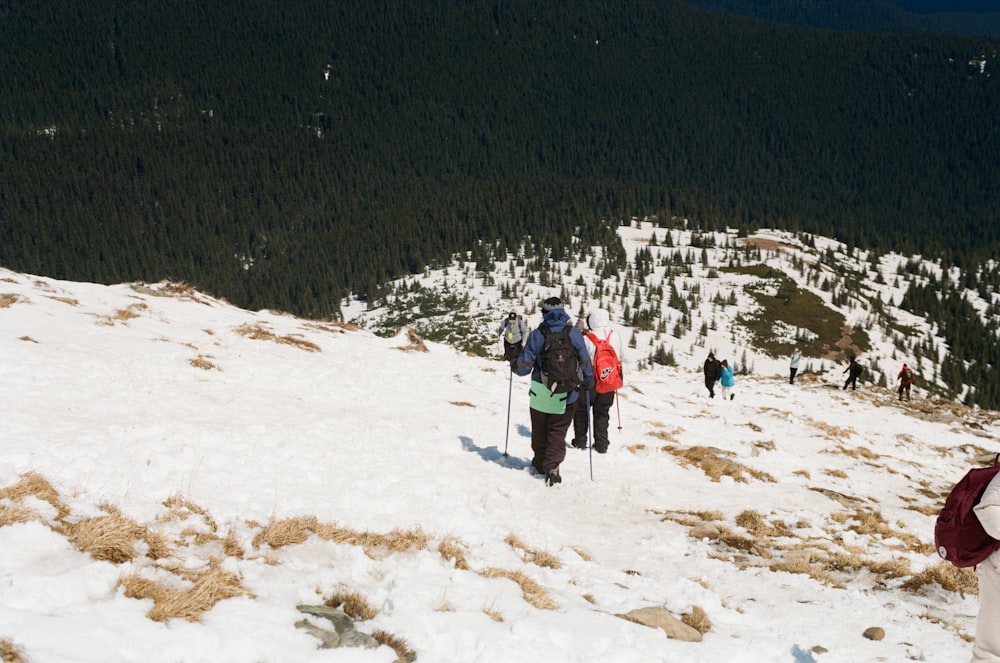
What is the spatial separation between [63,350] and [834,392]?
38911mm

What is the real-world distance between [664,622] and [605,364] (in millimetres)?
6546

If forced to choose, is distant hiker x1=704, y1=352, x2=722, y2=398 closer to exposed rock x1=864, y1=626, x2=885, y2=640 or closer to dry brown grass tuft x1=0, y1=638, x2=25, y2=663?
exposed rock x1=864, y1=626, x2=885, y2=640

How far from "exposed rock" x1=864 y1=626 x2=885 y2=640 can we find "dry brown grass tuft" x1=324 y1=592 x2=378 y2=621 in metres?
5.03

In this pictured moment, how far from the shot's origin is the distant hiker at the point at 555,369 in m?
10.6

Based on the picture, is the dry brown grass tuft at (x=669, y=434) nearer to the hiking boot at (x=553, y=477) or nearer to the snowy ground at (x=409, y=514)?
the snowy ground at (x=409, y=514)

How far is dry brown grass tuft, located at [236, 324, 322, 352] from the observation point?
20500 millimetres

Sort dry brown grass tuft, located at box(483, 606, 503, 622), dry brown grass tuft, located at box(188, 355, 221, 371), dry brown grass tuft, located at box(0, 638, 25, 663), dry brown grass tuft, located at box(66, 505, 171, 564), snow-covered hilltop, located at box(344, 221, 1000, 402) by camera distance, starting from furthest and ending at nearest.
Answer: snow-covered hilltop, located at box(344, 221, 1000, 402) → dry brown grass tuft, located at box(188, 355, 221, 371) → dry brown grass tuft, located at box(483, 606, 503, 622) → dry brown grass tuft, located at box(66, 505, 171, 564) → dry brown grass tuft, located at box(0, 638, 25, 663)

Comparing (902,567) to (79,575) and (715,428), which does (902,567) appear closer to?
(79,575)

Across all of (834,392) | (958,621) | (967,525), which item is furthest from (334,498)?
(834,392)

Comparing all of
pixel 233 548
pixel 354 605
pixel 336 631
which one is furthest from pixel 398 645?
pixel 233 548

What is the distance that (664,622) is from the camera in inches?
253

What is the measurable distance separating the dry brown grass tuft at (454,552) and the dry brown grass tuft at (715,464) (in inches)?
294

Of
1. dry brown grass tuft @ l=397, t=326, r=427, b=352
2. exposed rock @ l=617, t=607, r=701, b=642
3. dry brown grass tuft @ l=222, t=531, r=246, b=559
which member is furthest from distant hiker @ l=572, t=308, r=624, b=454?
dry brown grass tuft @ l=397, t=326, r=427, b=352

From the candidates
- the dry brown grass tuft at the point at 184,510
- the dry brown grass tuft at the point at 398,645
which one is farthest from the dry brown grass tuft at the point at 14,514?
the dry brown grass tuft at the point at 398,645
